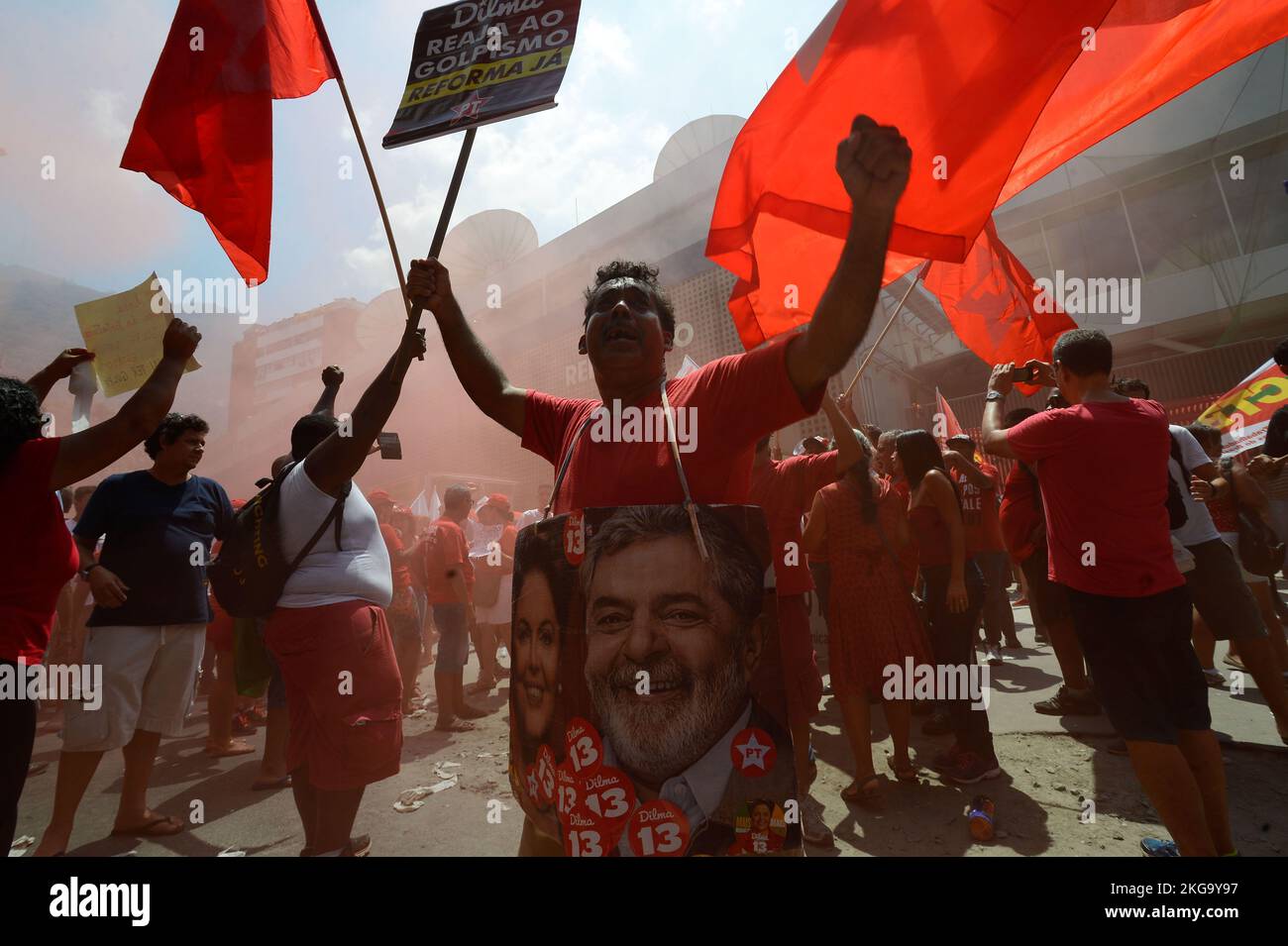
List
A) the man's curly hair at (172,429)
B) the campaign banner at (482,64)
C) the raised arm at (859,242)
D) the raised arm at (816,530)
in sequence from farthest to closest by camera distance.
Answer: the raised arm at (816,530) < the man's curly hair at (172,429) < the campaign banner at (482,64) < the raised arm at (859,242)

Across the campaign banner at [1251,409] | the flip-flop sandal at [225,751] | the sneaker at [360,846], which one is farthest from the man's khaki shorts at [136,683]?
the campaign banner at [1251,409]

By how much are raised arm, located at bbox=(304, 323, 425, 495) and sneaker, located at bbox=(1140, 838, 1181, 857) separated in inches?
120

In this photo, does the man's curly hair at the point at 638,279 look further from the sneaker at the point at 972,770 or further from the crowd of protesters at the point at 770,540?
the sneaker at the point at 972,770

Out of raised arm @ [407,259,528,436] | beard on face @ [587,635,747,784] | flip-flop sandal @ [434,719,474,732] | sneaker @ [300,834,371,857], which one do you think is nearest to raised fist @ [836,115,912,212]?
beard on face @ [587,635,747,784]

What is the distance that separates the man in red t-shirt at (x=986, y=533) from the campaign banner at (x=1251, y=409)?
1.55 meters

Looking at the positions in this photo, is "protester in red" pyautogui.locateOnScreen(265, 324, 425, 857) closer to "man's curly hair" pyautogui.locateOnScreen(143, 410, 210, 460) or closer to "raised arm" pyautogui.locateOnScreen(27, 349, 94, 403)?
"raised arm" pyautogui.locateOnScreen(27, 349, 94, 403)

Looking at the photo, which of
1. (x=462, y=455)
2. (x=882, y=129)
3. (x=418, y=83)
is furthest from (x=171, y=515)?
(x=462, y=455)

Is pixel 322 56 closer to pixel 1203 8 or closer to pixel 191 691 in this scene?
pixel 191 691

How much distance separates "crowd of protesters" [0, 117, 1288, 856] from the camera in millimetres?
1322

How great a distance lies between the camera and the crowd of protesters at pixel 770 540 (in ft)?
4.34

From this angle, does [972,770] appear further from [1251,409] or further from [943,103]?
[1251,409]

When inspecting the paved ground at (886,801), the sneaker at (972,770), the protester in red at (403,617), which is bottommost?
the paved ground at (886,801)

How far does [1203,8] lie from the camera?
2.38 metres
